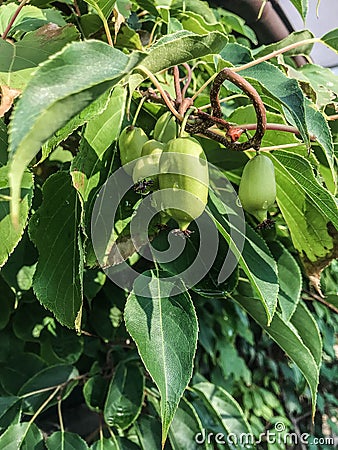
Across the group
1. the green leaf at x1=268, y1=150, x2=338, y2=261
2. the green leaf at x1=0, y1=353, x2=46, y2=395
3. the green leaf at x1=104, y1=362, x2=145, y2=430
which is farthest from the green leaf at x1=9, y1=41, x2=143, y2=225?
the green leaf at x1=0, y1=353, x2=46, y2=395

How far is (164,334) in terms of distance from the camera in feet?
1.23

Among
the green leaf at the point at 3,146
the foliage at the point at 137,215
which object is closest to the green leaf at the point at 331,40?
the foliage at the point at 137,215

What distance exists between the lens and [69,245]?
15.4 inches

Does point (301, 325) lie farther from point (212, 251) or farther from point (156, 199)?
point (156, 199)

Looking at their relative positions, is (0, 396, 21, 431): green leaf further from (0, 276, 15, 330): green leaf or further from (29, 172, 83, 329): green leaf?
(29, 172, 83, 329): green leaf

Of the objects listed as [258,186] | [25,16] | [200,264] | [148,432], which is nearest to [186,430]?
[148,432]

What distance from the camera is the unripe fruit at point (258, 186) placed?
343 millimetres

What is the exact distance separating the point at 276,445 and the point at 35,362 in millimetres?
817

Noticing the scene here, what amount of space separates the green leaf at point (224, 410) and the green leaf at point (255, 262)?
0.99ft

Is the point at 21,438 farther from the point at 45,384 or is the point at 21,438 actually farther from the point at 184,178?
the point at 184,178

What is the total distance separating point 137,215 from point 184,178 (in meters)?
0.10

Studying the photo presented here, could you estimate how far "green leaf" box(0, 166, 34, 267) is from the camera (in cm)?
33

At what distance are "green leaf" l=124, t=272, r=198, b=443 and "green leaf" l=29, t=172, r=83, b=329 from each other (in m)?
0.05

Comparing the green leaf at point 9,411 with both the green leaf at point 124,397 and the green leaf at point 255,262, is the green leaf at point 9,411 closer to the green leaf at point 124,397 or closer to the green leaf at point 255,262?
the green leaf at point 124,397
